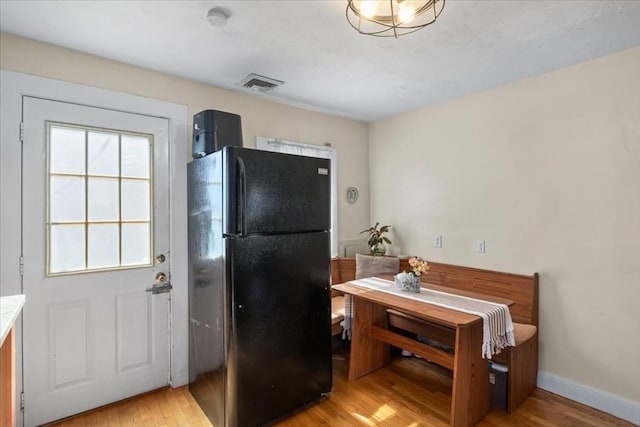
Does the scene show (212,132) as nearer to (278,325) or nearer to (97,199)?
(97,199)

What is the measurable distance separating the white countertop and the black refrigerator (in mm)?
927

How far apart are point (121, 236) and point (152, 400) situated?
1.20 meters

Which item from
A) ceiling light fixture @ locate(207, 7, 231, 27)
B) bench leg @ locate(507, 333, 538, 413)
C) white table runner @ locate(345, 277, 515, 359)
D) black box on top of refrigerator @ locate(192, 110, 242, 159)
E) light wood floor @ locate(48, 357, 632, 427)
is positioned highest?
ceiling light fixture @ locate(207, 7, 231, 27)

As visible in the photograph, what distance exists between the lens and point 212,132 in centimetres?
232

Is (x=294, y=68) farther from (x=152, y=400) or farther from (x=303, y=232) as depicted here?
(x=152, y=400)

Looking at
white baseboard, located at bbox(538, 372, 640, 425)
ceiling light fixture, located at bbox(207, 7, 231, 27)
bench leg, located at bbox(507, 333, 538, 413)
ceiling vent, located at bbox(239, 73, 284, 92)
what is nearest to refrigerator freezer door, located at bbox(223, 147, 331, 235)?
ceiling light fixture, located at bbox(207, 7, 231, 27)

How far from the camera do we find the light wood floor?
2.15 m

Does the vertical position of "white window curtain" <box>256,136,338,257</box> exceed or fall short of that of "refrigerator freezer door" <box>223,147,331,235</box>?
it exceeds it

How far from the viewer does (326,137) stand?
3.58 metres

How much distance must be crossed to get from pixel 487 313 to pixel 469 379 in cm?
46

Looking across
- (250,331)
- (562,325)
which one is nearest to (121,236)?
(250,331)

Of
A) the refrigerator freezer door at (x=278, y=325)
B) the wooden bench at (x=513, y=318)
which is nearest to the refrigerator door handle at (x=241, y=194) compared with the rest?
the refrigerator freezer door at (x=278, y=325)

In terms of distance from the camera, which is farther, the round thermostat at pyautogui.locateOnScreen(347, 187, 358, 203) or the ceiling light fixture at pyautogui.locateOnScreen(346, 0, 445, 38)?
the round thermostat at pyautogui.locateOnScreen(347, 187, 358, 203)

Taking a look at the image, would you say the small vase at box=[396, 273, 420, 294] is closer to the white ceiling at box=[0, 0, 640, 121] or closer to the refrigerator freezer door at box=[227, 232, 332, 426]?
the refrigerator freezer door at box=[227, 232, 332, 426]
